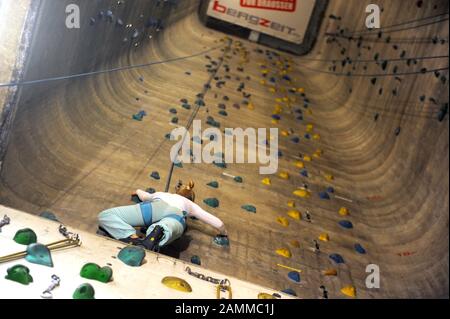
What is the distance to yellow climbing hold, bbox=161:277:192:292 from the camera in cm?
284

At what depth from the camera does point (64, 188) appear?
4184 millimetres

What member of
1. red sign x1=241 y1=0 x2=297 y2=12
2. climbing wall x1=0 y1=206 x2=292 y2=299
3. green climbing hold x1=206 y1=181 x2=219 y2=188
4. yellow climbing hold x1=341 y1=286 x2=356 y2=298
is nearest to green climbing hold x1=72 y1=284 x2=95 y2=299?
climbing wall x1=0 y1=206 x2=292 y2=299

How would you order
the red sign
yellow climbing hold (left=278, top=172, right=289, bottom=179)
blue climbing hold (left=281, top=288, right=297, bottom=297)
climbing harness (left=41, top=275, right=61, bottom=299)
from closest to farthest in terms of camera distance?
climbing harness (left=41, top=275, right=61, bottom=299), blue climbing hold (left=281, top=288, right=297, bottom=297), yellow climbing hold (left=278, top=172, right=289, bottom=179), the red sign

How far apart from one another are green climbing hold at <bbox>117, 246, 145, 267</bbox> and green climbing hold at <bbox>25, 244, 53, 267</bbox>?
43 cm

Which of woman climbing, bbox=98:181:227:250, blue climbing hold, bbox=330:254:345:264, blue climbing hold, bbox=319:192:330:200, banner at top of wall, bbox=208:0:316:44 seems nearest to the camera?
woman climbing, bbox=98:181:227:250

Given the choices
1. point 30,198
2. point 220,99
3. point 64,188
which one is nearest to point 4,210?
point 30,198

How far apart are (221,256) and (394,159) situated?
334 cm

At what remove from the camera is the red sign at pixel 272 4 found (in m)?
13.2

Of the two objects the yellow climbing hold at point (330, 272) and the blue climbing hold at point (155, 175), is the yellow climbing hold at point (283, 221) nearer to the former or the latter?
the yellow climbing hold at point (330, 272)

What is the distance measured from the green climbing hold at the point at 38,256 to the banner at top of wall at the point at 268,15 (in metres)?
11.5

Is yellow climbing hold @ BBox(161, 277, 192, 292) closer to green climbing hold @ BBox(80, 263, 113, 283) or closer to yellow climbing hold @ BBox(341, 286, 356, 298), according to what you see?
green climbing hold @ BBox(80, 263, 113, 283)

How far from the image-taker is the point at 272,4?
13297 millimetres

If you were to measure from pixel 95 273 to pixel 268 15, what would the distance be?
1160cm

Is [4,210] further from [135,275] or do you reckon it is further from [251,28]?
[251,28]
